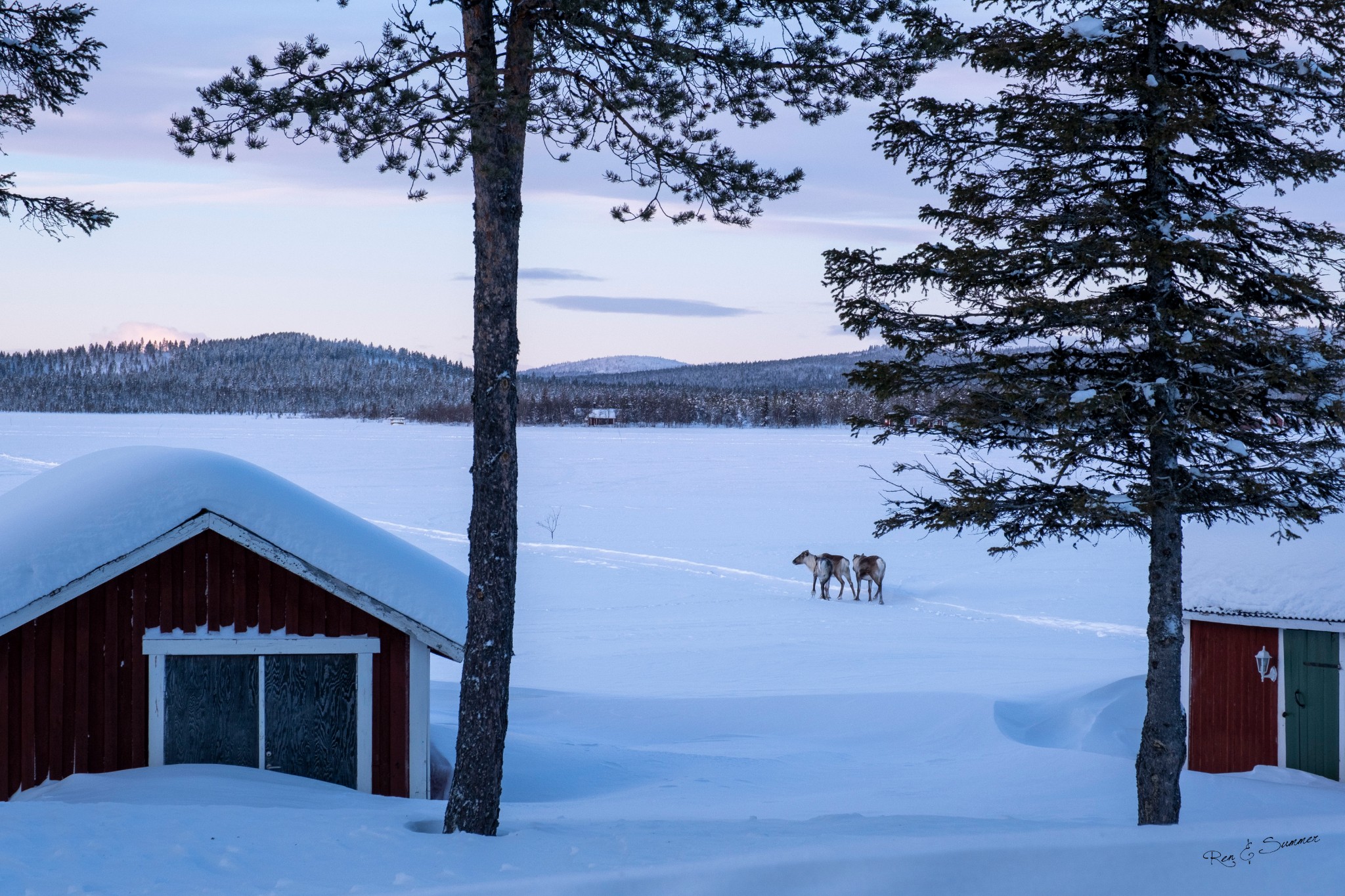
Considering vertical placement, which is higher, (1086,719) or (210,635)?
(210,635)

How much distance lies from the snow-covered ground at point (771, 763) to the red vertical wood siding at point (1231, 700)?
361 mm

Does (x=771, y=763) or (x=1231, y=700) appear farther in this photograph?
(x=771, y=763)

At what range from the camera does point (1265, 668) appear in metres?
11.1

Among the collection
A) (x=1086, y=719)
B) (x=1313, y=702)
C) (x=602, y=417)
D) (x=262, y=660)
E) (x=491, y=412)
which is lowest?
(x=1086, y=719)

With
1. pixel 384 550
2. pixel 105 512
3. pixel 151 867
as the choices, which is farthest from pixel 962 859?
pixel 105 512

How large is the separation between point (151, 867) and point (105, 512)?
11.9 ft

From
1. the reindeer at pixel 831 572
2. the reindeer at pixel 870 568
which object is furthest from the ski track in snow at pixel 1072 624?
the reindeer at pixel 831 572

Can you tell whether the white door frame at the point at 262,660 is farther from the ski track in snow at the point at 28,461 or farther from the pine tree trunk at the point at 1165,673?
the ski track in snow at the point at 28,461

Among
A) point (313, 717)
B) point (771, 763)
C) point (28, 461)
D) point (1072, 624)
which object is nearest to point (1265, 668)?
point (771, 763)

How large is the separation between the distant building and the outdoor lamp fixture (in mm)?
105101

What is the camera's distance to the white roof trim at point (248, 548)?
801cm

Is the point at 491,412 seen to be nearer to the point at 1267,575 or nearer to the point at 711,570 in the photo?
the point at 1267,575

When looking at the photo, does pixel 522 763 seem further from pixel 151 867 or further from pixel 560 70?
pixel 560 70

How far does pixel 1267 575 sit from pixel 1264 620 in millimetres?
500
